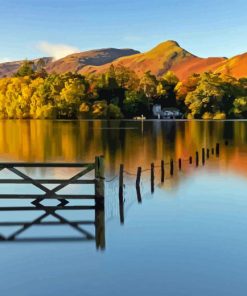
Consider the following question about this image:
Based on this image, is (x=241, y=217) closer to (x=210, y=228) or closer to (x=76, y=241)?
(x=210, y=228)

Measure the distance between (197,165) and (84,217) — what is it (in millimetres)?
30667

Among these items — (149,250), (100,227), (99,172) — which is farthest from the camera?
(99,172)

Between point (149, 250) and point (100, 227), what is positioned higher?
point (100, 227)

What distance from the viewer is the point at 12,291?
60.3ft

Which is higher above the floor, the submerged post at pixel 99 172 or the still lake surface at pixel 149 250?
the submerged post at pixel 99 172

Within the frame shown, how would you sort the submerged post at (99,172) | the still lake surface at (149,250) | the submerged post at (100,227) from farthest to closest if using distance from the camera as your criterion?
1. the submerged post at (99,172)
2. the submerged post at (100,227)
3. the still lake surface at (149,250)

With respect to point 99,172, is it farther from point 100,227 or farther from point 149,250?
point 149,250

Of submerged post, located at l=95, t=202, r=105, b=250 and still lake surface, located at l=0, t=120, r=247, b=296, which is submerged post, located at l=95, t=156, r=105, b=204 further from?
still lake surface, located at l=0, t=120, r=247, b=296

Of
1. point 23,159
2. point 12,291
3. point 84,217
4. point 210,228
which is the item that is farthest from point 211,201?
point 23,159

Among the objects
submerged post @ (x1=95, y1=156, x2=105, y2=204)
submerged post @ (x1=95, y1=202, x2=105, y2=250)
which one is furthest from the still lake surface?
submerged post @ (x1=95, y1=156, x2=105, y2=204)

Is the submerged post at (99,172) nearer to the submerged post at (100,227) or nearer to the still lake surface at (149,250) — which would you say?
the submerged post at (100,227)

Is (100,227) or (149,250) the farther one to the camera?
(100,227)

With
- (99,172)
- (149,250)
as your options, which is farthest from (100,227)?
(149,250)

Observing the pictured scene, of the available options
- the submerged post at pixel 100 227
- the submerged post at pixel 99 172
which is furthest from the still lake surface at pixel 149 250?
the submerged post at pixel 99 172
